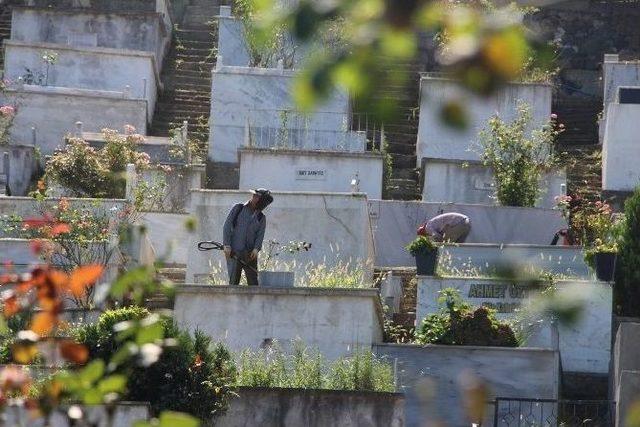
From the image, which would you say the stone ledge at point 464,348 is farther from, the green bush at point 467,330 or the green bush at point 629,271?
the green bush at point 629,271

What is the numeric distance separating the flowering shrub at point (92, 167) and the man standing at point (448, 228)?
3.86 meters

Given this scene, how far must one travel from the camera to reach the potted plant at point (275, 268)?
21484mm

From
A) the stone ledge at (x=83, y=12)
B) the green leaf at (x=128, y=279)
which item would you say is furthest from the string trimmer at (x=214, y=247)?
the green leaf at (x=128, y=279)

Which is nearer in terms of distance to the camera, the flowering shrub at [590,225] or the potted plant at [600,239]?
the potted plant at [600,239]

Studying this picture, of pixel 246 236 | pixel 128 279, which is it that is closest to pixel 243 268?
pixel 246 236

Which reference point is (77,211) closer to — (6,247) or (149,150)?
(6,247)

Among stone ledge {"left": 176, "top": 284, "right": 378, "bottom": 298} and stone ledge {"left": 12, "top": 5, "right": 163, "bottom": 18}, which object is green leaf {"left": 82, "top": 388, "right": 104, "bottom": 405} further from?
stone ledge {"left": 12, "top": 5, "right": 163, "bottom": 18}

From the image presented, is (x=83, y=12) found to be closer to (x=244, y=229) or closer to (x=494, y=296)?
(x=244, y=229)

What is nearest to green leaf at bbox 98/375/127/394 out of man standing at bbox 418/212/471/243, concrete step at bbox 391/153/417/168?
man standing at bbox 418/212/471/243

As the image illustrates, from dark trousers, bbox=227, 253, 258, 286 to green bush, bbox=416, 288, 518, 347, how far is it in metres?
1.78

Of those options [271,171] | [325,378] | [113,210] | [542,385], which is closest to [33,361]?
[325,378]

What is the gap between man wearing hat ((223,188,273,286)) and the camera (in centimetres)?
2172

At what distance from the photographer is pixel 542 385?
67.6 ft

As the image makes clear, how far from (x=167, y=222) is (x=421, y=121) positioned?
578 cm
